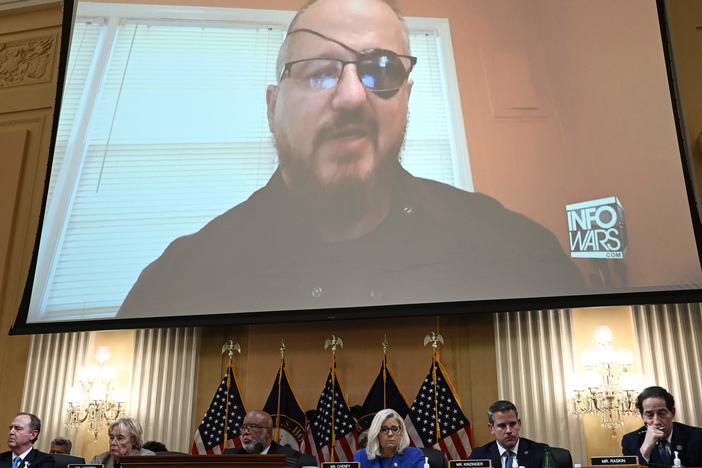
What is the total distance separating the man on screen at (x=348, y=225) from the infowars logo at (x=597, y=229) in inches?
7.1

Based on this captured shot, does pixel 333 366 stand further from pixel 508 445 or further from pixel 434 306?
pixel 508 445

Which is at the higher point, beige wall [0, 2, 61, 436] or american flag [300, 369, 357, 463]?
beige wall [0, 2, 61, 436]

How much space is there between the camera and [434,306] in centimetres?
692

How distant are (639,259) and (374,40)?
3120 mm

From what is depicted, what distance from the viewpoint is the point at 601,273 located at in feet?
22.0

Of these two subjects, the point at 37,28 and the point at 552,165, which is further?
the point at 37,28

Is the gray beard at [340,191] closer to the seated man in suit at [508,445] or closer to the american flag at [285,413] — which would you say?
the american flag at [285,413]

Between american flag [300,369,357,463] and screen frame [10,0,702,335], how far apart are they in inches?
26.3

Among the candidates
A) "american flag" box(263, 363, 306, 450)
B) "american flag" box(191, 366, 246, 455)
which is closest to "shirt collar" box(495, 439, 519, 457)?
"american flag" box(263, 363, 306, 450)

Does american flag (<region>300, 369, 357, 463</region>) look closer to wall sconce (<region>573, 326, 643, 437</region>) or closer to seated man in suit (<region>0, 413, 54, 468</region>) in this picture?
wall sconce (<region>573, 326, 643, 437</region>)

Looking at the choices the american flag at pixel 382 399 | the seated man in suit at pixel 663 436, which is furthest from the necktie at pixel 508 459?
the american flag at pixel 382 399

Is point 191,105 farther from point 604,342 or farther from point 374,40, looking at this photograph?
point 604,342

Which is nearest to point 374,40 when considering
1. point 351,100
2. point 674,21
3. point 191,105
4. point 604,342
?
point 351,100

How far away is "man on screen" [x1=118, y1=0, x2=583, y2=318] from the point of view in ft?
22.9
